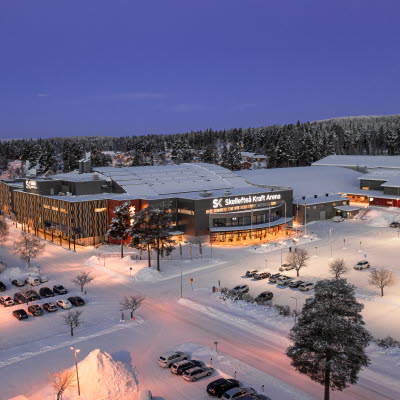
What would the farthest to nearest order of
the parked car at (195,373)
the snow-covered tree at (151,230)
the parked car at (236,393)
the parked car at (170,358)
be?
the snow-covered tree at (151,230), the parked car at (170,358), the parked car at (195,373), the parked car at (236,393)

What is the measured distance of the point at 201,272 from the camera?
52.2 m

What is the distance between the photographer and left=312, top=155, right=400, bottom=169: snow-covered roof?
388ft

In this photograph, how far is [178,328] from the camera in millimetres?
36062

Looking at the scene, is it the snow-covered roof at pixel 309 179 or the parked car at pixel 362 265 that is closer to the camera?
the parked car at pixel 362 265

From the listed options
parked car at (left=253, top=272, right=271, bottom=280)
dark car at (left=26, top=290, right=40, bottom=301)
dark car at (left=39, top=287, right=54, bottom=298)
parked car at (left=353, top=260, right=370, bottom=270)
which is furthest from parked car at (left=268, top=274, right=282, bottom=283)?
dark car at (left=26, top=290, right=40, bottom=301)

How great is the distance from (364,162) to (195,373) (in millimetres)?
110088

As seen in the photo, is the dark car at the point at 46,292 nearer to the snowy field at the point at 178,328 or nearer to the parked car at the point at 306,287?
the snowy field at the point at 178,328

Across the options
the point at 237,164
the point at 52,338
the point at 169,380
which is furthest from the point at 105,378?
the point at 237,164

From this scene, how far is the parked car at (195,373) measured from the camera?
27742 millimetres

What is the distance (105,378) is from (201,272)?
88.0ft

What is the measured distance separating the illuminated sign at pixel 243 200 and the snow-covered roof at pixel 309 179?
2211 centimetres

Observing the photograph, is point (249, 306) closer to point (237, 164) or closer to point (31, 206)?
point (31, 206)

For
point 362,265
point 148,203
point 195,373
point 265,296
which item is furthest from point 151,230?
point 195,373

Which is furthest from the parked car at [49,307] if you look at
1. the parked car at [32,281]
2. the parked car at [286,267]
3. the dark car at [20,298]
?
the parked car at [286,267]
